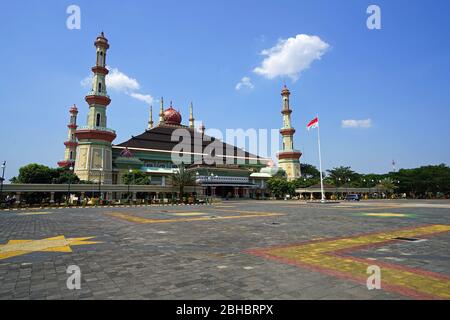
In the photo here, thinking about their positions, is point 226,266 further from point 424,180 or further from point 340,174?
point 424,180

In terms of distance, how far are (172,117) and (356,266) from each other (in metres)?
91.5

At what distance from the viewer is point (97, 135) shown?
56625 millimetres

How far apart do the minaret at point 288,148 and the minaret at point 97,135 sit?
5114 cm

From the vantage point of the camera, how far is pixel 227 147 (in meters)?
95.9

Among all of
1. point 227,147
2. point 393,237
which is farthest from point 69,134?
point 393,237

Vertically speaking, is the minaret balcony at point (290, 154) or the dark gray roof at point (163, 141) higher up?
the dark gray roof at point (163, 141)

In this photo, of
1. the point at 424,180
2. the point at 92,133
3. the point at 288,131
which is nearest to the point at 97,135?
the point at 92,133

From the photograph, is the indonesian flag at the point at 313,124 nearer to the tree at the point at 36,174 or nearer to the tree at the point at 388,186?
the tree at the point at 36,174

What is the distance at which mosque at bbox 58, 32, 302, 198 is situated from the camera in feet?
186

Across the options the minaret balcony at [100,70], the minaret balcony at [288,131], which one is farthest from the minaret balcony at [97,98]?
the minaret balcony at [288,131]

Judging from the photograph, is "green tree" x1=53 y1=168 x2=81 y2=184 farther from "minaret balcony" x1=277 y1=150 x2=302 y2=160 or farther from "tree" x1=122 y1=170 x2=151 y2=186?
"minaret balcony" x1=277 y1=150 x2=302 y2=160

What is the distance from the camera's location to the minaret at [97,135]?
5536 centimetres

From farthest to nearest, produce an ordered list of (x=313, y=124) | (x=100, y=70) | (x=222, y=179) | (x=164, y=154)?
1. (x=164, y=154)
2. (x=222, y=179)
3. (x=100, y=70)
4. (x=313, y=124)
